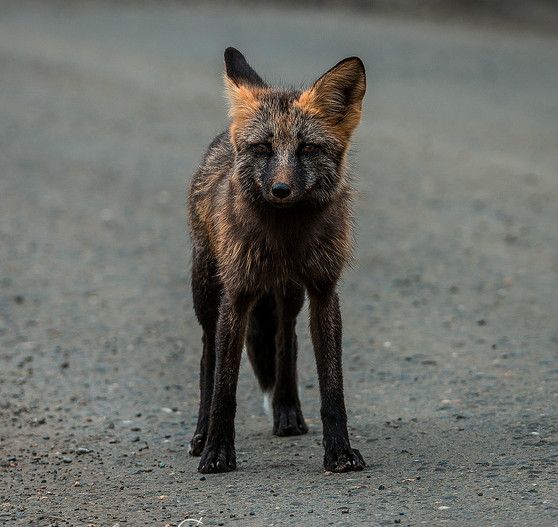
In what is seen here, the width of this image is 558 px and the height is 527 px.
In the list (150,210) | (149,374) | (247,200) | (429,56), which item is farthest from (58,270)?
(429,56)

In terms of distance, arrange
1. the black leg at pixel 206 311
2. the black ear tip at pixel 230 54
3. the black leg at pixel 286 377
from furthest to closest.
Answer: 1. the black leg at pixel 286 377
2. the black leg at pixel 206 311
3. the black ear tip at pixel 230 54

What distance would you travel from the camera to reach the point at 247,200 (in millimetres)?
6340

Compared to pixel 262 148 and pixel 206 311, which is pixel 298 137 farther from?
pixel 206 311

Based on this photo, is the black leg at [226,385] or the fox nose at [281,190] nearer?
the fox nose at [281,190]

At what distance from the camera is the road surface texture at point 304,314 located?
19.9 ft

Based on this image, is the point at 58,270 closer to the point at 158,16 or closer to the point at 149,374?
the point at 149,374

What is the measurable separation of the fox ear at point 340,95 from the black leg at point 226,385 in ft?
3.47

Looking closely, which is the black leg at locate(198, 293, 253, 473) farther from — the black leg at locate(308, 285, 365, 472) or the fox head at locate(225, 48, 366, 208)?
the fox head at locate(225, 48, 366, 208)

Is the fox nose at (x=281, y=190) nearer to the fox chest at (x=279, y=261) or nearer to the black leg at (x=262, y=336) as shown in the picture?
the fox chest at (x=279, y=261)

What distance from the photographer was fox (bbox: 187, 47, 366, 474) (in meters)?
6.17

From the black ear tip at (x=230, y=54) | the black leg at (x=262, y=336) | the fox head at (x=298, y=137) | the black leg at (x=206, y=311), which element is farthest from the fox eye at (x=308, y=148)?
the black leg at (x=262, y=336)

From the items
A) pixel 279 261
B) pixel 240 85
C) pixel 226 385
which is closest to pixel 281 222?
pixel 279 261

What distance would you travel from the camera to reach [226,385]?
6.52m

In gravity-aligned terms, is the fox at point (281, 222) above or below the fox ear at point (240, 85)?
below
